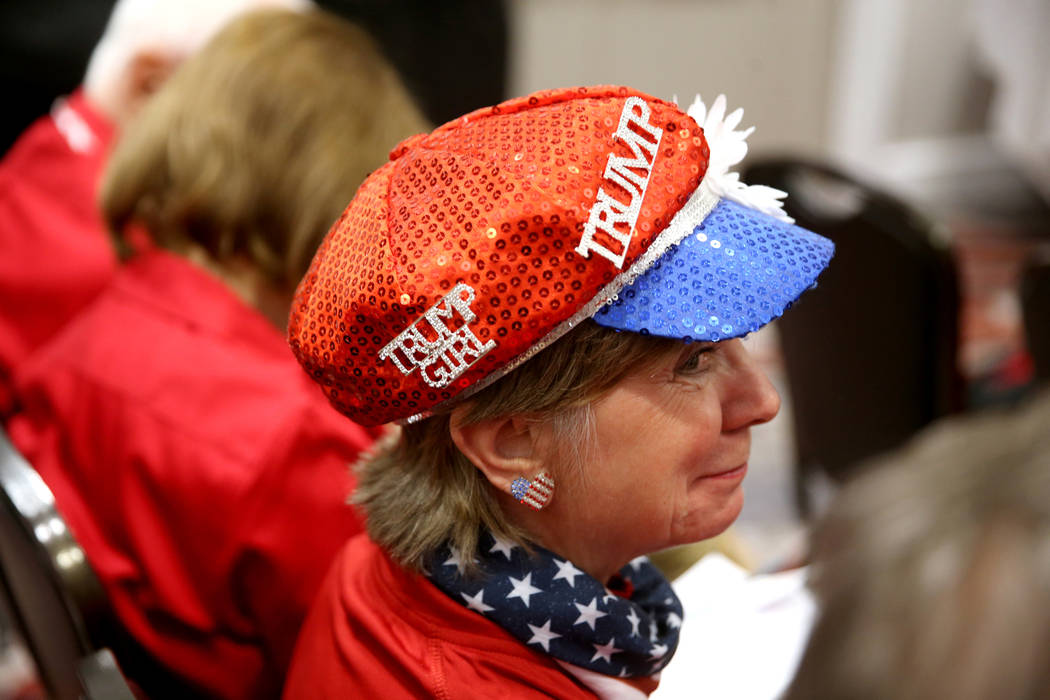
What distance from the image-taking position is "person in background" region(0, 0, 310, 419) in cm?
177

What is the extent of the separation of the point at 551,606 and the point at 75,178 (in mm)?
1397

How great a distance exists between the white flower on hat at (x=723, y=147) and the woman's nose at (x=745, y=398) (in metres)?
0.12

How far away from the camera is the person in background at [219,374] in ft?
3.85

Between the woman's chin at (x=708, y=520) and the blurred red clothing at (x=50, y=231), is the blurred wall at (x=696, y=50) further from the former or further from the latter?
the woman's chin at (x=708, y=520)

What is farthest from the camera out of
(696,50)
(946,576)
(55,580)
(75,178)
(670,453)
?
(696,50)

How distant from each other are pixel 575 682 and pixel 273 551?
422 millimetres

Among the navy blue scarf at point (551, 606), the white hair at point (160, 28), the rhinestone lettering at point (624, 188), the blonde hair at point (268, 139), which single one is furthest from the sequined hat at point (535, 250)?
the white hair at point (160, 28)

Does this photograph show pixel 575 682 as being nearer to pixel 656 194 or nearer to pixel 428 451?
pixel 428 451

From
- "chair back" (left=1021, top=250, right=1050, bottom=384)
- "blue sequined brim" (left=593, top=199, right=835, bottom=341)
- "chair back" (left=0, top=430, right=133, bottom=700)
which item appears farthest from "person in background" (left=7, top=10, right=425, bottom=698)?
"chair back" (left=1021, top=250, right=1050, bottom=384)

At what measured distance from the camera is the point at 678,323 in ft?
2.49

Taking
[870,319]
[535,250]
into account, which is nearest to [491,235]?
[535,250]

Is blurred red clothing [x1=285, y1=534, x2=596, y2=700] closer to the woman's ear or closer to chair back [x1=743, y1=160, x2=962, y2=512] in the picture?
the woman's ear

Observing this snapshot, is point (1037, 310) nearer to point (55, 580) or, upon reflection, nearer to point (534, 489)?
point (534, 489)

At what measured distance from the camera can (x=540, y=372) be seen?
80cm
